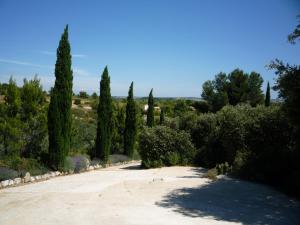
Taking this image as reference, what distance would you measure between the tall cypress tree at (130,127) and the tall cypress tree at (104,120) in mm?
2948

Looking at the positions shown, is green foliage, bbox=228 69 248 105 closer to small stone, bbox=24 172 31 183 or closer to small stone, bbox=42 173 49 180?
small stone, bbox=42 173 49 180

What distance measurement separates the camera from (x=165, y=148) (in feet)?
64.6

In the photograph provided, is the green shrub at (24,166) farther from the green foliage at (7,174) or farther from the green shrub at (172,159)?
the green shrub at (172,159)

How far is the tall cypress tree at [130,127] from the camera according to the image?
2533 cm

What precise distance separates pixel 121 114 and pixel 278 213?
18487mm

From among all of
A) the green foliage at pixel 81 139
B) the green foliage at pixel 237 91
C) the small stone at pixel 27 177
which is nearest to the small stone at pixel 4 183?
the small stone at pixel 27 177

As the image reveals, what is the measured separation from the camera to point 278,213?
9.20m

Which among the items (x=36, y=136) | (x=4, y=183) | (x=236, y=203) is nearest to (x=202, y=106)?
(x=36, y=136)

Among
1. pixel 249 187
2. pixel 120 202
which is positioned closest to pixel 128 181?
pixel 120 202

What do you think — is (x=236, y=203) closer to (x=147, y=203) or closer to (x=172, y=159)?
(x=147, y=203)

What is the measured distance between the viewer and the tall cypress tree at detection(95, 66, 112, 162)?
71.5ft

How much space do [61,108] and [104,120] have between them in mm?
4922

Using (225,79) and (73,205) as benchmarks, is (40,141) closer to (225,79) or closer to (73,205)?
(73,205)

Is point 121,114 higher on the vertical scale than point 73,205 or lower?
higher
